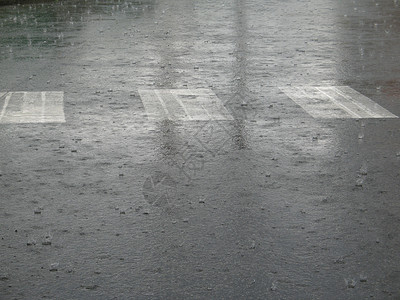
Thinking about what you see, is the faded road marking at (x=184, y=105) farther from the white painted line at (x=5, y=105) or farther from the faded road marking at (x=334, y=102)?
the white painted line at (x=5, y=105)

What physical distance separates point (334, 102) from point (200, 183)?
3476mm

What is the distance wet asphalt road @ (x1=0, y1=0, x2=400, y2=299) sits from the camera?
5.24 meters

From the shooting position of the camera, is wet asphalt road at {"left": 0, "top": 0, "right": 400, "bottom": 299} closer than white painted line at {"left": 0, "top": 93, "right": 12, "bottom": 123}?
Yes

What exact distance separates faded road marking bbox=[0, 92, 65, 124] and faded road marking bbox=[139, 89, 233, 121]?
94cm

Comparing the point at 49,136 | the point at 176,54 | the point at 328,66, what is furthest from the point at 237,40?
the point at 49,136

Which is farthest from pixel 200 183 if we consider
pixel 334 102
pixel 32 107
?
pixel 334 102

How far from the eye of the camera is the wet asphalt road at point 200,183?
5242 mm

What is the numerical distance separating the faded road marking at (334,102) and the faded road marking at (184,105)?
3.06 feet

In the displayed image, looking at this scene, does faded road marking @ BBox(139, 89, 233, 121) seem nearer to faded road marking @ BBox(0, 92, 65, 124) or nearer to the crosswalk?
the crosswalk

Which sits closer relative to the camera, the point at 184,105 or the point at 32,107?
the point at 32,107

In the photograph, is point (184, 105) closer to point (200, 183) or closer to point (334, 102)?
point (334, 102)

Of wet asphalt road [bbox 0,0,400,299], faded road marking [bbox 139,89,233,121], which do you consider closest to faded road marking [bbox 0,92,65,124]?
wet asphalt road [bbox 0,0,400,299]

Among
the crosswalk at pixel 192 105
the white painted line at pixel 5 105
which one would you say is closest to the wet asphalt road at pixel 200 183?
the crosswalk at pixel 192 105

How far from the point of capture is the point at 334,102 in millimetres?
10195
